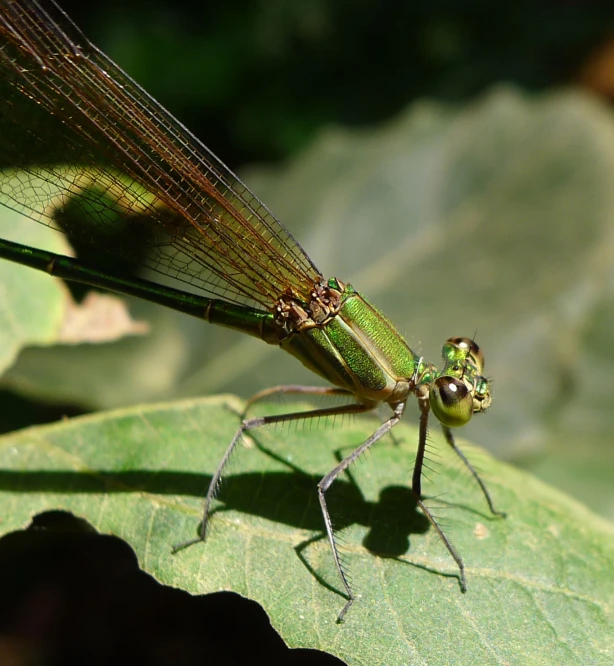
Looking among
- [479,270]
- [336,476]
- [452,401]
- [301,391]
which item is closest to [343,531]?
Result: [336,476]

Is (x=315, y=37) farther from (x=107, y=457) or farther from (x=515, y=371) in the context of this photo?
(x=107, y=457)

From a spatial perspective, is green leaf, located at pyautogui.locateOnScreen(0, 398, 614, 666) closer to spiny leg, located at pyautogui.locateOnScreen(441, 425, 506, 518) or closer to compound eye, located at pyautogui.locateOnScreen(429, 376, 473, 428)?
spiny leg, located at pyautogui.locateOnScreen(441, 425, 506, 518)

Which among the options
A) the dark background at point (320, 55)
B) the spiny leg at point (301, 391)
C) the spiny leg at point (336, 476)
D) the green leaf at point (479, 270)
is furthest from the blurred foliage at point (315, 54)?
the spiny leg at point (336, 476)

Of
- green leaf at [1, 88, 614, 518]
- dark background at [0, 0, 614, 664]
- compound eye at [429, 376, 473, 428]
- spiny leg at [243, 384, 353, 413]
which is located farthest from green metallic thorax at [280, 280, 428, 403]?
dark background at [0, 0, 614, 664]

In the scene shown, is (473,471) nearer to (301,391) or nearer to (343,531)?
(343,531)

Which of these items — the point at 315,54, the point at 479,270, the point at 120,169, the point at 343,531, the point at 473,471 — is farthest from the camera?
the point at 315,54

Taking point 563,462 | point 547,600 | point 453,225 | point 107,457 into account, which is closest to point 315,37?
point 453,225
